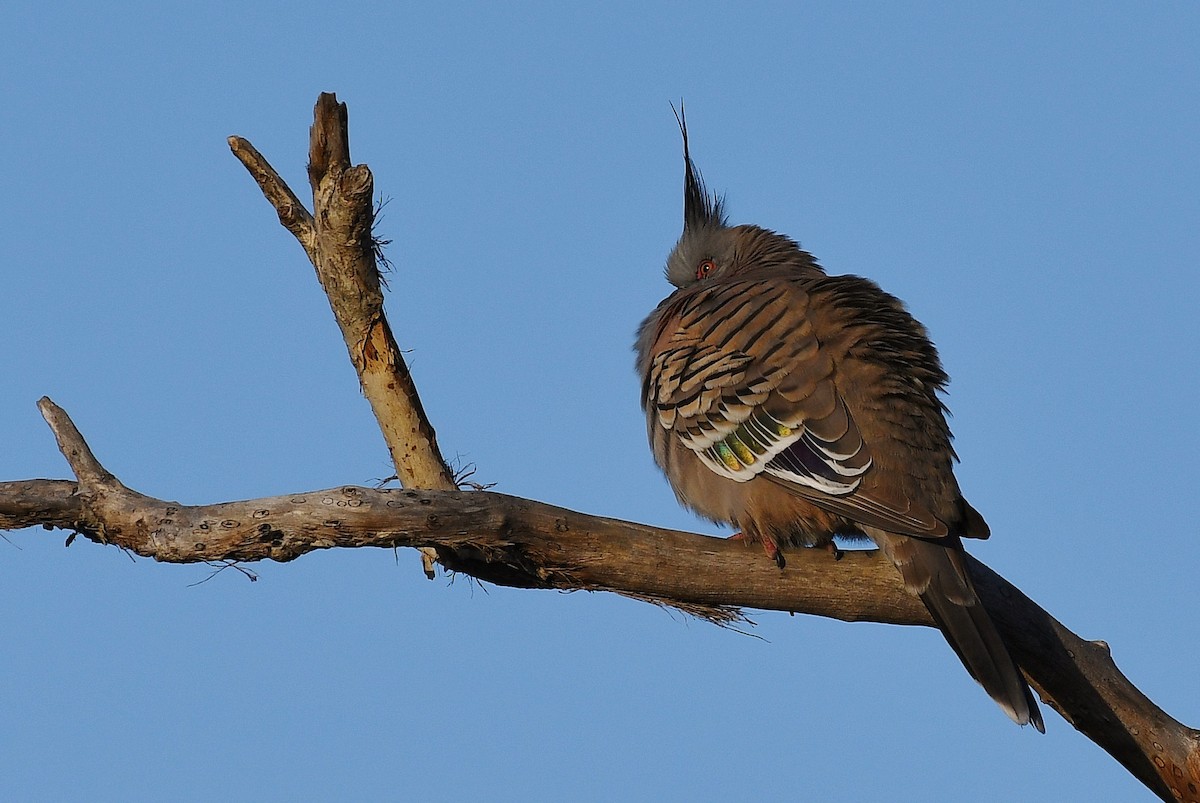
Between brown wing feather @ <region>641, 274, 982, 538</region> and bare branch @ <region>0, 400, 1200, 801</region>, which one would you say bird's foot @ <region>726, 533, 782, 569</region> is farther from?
brown wing feather @ <region>641, 274, 982, 538</region>

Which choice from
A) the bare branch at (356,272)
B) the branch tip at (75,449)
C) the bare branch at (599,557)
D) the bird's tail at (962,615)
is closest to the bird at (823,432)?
the bird's tail at (962,615)

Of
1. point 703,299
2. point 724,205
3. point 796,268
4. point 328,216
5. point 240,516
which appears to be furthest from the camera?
point 724,205

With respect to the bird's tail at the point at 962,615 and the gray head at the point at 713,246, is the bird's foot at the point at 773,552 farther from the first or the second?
the gray head at the point at 713,246

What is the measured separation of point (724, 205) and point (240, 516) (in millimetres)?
→ 4355

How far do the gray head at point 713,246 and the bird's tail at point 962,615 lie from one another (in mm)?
2315

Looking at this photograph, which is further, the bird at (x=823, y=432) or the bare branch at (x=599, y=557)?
the bird at (x=823, y=432)

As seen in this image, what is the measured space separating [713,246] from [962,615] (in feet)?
10.7

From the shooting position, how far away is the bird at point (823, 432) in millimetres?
5148

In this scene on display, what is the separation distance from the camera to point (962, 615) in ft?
16.6

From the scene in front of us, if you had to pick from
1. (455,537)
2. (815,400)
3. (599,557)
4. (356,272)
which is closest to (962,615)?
(815,400)

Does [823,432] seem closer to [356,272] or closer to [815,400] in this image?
[815,400]

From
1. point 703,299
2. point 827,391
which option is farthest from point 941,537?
point 703,299

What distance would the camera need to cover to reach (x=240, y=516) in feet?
15.0

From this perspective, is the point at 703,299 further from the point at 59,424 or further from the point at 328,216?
the point at 59,424
